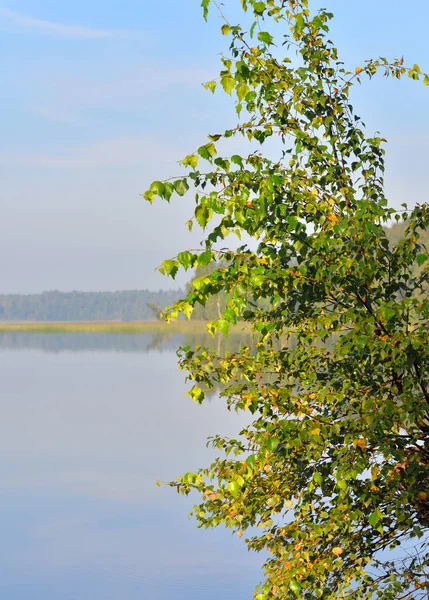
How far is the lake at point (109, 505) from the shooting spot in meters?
19.7

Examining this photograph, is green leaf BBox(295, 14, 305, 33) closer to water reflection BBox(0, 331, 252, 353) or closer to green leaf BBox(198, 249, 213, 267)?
green leaf BBox(198, 249, 213, 267)

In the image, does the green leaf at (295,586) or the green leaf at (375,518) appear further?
the green leaf at (295,586)

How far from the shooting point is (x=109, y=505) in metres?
25.9

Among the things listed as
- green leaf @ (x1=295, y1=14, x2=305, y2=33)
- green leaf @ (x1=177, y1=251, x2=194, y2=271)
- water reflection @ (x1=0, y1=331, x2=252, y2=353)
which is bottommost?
water reflection @ (x1=0, y1=331, x2=252, y2=353)

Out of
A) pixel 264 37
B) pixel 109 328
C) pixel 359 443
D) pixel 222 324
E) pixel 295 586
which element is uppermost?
pixel 264 37

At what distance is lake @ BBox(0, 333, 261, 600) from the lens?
776 inches

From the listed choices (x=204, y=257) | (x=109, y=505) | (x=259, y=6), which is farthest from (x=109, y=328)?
(x=204, y=257)

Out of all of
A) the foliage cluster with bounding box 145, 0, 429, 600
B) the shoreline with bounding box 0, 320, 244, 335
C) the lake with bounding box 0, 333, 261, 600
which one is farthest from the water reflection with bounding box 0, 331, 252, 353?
the foliage cluster with bounding box 145, 0, 429, 600

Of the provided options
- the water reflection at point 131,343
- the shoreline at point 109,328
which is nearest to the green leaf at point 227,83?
the water reflection at point 131,343

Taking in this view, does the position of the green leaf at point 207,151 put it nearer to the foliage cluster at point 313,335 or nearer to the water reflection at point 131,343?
the foliage cluster at point 313,335

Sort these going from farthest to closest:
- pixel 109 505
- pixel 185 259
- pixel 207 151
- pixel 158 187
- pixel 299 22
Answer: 1. pixel 109 505
2. pixel 299 22
3. pixel 207 151
4. pixel 158 187
5. pixel 185 259

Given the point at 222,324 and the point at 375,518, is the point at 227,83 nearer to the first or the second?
the point at 222,324

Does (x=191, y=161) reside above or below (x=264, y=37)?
below

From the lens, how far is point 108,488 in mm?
28047
